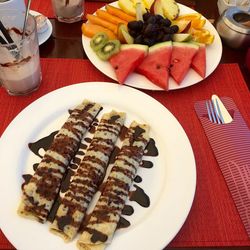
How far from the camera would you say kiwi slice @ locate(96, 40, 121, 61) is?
4.74 ft

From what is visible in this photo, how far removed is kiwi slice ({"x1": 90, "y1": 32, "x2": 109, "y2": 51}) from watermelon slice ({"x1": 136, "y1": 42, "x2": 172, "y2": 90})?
9.2 inches

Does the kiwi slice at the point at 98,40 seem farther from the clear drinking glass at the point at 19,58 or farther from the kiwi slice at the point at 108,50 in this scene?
the clear drinking glass at the point at 19,58

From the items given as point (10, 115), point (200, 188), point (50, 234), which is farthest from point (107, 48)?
point (50, 234)

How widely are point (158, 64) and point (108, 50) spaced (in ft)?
0.86

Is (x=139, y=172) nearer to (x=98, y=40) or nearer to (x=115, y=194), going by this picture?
(x=115, y=194)

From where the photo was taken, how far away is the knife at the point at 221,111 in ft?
4.20

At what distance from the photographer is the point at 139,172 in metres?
1.09

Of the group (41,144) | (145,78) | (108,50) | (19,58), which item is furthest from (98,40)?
(41,144)

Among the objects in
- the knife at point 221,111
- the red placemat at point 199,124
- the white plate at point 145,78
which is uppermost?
the white plate at point 145,78

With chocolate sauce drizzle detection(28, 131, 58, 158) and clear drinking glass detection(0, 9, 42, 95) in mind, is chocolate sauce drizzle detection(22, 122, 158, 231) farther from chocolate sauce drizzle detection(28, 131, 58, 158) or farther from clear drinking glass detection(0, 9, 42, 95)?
clear drinking glass detection(0, 9, 42, 95)

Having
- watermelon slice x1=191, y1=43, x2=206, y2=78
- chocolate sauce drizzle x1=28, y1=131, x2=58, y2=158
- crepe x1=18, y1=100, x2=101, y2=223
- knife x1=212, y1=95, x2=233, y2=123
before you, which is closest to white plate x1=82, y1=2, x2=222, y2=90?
watermelon slice x1=191, y1=43, x2=206, y2=78

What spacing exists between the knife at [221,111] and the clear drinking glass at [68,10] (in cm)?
93

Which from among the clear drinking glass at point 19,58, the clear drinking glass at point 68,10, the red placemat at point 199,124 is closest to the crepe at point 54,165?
the red placemat at point 199,124

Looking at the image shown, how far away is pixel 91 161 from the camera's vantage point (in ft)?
3.51
